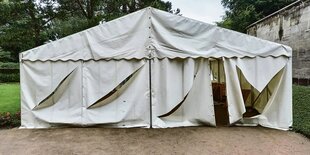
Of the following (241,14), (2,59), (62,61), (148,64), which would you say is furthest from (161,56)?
(2,59)

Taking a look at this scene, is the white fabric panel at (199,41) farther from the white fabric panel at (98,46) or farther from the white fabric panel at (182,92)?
the white fabric panel at (98,46)

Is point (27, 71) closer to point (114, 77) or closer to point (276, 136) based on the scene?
point (114, 77)

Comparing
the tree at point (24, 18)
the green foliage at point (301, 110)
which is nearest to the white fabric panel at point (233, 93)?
the green foliage at point (301, 110)

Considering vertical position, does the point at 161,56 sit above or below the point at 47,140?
above

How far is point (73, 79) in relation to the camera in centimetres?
634

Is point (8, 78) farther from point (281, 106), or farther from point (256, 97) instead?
point (281, 106)

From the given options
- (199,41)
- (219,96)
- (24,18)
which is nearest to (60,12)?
(24,18)

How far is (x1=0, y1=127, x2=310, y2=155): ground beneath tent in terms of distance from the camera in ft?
15.7

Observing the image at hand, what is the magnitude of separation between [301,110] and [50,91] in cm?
590

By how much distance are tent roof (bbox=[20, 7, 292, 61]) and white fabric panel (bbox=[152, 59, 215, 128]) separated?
0.27m

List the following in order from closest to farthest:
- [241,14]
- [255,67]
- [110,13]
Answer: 1. [255,67]
2. [110,13]
3. [241,14]

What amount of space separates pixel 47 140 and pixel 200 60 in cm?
354

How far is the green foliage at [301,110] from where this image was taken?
5997 millimetres

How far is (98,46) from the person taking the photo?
20.5ft
